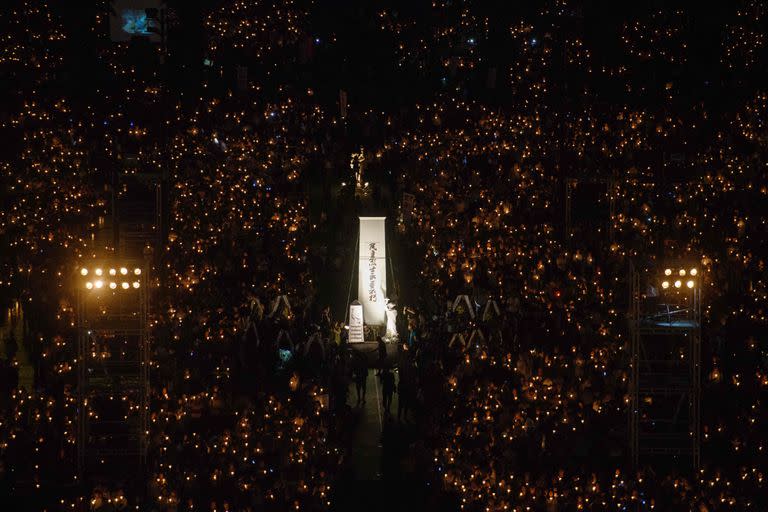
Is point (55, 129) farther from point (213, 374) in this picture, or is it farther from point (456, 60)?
point (456, 60)

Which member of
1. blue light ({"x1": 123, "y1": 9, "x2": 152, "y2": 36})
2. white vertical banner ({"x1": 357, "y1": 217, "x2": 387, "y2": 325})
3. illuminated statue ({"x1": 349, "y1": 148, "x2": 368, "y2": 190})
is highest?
blue light ({"x1": 123, "y1": 9, "x2": 152, "y2": 36})

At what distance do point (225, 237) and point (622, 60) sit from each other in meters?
9.98

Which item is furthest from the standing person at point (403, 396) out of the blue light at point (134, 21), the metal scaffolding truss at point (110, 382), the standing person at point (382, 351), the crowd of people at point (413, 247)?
the blue light at point (134, 21)

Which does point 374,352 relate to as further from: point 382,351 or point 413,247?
point 413,247

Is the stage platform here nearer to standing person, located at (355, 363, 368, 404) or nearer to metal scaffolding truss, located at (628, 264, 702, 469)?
standing person, located at (355, 363, 368, 404)

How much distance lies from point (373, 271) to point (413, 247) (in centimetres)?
172

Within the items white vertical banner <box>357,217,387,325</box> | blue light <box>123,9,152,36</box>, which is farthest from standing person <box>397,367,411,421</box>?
blue light <box>123,9,152,36</box>

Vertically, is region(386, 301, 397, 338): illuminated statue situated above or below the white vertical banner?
below

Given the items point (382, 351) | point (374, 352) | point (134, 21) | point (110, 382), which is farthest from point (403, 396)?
point (134, 21)

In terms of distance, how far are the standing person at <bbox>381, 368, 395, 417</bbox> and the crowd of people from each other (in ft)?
1.12

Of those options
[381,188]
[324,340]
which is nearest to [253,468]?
[324,340]

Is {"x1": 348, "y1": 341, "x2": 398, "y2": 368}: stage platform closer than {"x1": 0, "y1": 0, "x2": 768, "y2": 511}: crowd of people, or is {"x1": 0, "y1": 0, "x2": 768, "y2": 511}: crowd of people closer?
{"x1": 0, "y1": 0, "x2": 768, "y2": 511}: crowd of people

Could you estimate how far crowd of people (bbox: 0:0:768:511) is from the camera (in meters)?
11.5

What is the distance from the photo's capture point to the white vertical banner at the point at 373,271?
65.0 ft
